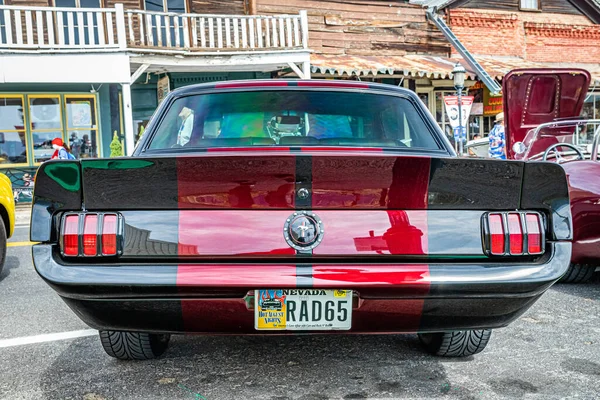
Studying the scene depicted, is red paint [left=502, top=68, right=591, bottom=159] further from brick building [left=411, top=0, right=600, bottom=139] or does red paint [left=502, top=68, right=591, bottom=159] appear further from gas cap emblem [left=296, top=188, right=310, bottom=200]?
brick building [left=411, top=0, right=600, bottom=139]

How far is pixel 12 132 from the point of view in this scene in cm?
1368

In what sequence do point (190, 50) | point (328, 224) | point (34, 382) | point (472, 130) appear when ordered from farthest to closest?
1. point (472, 130)
2. point (190, 50)
3. point (34, 382)
4. point (328, 224)

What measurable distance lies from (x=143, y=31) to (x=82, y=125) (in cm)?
287

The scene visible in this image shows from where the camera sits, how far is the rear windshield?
10.5 ft

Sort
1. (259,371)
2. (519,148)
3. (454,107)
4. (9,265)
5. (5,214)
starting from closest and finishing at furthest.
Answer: (259,371)
(5,214)
(519,148)
(9,265)
(454,107)

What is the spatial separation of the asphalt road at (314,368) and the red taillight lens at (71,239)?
0.74m

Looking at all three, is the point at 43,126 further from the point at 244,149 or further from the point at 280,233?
the point at 280,233

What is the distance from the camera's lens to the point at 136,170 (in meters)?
2.33

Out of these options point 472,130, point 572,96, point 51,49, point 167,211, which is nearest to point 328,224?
point 167,211

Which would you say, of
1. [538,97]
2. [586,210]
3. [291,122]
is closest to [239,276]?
[291,122]

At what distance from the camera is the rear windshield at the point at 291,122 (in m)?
3.19

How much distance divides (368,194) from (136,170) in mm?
906

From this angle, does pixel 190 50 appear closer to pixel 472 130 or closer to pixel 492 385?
pixel 472 130

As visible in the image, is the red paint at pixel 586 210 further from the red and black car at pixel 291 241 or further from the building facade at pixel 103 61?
the building facade at pixel 103 61
